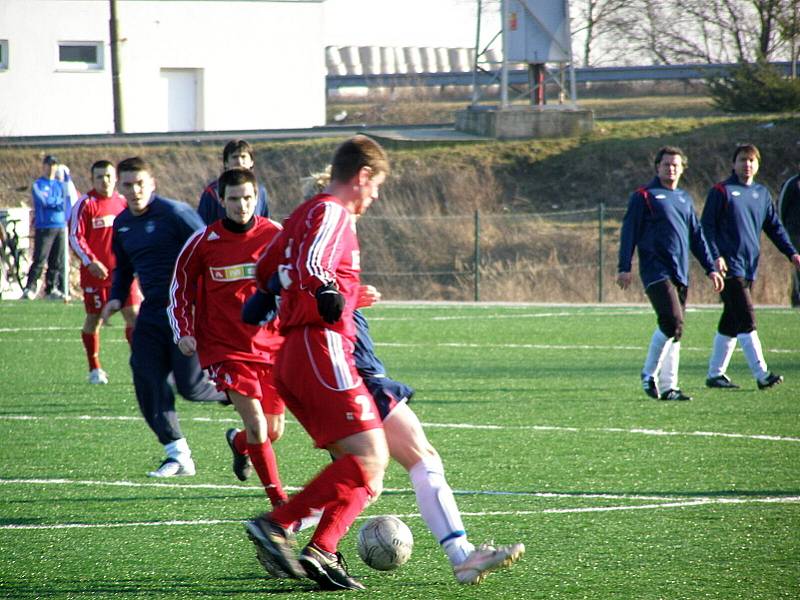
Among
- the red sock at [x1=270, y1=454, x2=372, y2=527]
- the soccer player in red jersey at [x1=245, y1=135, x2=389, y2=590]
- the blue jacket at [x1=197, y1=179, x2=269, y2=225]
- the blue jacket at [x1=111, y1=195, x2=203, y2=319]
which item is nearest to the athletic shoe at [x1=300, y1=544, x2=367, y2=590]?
the soccer player in red jersey at [x1=245, y1=135, x2=389, y2=590]

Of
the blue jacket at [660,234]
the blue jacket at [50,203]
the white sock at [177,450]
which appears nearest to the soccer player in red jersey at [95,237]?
the white sock at [177,450]

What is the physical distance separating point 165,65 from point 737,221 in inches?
1420

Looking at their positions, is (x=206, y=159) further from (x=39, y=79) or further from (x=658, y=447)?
(x=658, y=447)

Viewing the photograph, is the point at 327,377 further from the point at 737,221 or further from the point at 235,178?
the point at 737,221

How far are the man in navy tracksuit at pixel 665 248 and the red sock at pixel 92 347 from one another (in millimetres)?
4998

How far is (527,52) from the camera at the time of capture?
108ft

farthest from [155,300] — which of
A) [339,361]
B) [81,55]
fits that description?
[81,55]

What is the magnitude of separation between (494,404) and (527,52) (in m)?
23.3

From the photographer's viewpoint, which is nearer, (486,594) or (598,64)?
(486,594)

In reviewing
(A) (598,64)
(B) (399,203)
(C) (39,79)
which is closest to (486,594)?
(B) (399,203)

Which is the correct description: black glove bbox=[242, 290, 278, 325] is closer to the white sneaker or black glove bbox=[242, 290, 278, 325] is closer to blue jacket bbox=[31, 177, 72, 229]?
the white sneaker

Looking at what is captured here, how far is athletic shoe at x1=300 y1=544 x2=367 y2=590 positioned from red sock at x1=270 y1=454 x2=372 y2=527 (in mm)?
148

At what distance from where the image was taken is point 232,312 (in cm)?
690

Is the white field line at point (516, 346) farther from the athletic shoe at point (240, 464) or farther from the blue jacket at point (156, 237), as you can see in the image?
the athletic shoe at point (240, 464)
